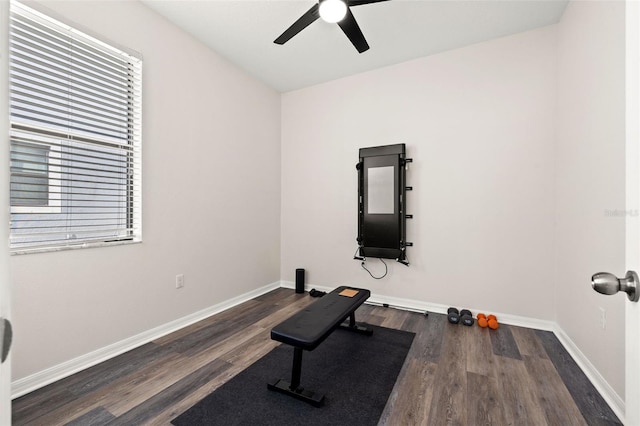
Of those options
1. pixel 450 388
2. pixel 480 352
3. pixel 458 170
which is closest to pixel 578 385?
pixel 480 352

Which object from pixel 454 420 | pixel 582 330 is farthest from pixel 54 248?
pixel 582 330

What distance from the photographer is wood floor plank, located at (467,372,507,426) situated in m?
1.53

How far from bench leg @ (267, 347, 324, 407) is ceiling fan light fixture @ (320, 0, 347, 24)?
2.14 m

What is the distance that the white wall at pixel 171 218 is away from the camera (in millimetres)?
1862

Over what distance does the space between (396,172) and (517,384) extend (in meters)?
2.16

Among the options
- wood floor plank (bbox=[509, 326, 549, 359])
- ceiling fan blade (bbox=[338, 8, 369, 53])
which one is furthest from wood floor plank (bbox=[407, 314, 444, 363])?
ceiling fan blade (bbox=[338, 8, 369, 53])

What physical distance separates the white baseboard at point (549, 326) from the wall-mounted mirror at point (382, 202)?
0.52 metres

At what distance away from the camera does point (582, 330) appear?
2.07 metres

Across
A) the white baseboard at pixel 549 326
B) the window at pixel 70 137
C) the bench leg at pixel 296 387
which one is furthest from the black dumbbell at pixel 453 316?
the window at pixel 70 137

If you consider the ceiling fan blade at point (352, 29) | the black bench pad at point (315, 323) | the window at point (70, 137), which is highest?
the ceiling fan blade at point (352, 29)

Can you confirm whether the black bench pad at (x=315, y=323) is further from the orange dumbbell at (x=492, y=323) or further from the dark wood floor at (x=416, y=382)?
the orange dumbbell at (x=492, y=323)

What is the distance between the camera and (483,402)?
1.67 metres

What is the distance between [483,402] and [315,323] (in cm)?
110

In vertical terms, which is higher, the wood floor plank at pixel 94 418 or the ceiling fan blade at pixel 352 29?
the ceiling fan blade at pixel 352 29
